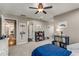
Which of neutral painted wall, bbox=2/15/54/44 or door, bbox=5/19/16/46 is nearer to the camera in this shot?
door, bbox=5/19/16/46

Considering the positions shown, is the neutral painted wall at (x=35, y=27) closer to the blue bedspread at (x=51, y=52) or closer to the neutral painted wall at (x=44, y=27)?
the neutral painted wall at (x=44, y=27)

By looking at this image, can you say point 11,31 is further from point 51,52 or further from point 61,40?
point 61,40

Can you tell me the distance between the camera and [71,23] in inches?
62.8

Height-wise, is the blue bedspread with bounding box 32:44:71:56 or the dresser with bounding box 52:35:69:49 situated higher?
the dresser with bounding box 52:35:69:49

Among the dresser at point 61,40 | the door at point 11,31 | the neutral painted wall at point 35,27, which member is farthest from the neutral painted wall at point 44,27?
the door at point 11,31

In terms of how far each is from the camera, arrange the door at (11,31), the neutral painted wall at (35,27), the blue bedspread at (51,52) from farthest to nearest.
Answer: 1. the neutral painted wall at (35,27)
2. the door at (11,31)
3. the blue bedspread at (51,52)

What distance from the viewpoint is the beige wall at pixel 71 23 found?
149 centimetres

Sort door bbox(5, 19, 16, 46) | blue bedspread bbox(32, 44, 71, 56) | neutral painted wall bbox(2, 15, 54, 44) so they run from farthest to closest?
neutral painted wall bbox(2, 15, 54, 44)
door bbox(5, 19, 16, 46)
blue bedspread bbox(32, 44, 71, 56)

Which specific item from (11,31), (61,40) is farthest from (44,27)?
(11,31)

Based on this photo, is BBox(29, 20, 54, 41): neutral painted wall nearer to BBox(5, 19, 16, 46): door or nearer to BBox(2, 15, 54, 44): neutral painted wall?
BBox(2, 15, 54, 44): neutral painted wall

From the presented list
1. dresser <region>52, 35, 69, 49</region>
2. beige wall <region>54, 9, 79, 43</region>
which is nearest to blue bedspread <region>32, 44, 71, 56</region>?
dresser <region>52, 35, 69, 49</region>

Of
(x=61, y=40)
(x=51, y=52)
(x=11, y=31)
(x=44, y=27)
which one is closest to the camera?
(x=51, y=52)

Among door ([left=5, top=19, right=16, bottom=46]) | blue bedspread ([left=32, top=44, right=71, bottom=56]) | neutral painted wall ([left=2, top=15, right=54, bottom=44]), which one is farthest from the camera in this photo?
neutral painted wall ([left=2, top=15, right=54, bottom=44])

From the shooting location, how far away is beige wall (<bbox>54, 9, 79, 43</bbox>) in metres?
1.49
